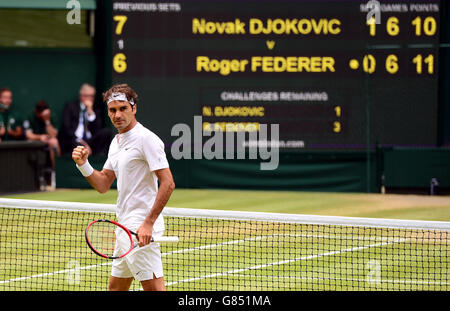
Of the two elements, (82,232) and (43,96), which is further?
(43,96)

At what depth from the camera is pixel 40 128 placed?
1930cm

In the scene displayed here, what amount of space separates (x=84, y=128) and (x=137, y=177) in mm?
12069

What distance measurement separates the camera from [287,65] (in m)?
17.3

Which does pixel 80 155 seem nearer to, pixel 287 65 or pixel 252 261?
pixel 252 261

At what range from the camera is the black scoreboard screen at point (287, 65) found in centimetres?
1719

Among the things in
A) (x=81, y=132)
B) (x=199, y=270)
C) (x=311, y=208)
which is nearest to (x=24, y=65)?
(x=81, y=132)

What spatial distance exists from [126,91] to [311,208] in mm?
9305

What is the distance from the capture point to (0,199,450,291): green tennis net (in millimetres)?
8070

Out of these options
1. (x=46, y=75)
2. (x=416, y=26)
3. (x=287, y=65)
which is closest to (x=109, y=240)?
(x=287, y=65)

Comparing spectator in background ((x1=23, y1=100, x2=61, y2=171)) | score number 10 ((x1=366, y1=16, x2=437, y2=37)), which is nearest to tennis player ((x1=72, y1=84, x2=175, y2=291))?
score number 10 ((x1=366, y1=16, x2=437, y2=37))

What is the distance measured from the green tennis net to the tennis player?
1309 millimetres

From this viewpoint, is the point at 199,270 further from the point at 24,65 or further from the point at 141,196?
the point at 24,65

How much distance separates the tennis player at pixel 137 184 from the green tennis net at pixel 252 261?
1.31 m

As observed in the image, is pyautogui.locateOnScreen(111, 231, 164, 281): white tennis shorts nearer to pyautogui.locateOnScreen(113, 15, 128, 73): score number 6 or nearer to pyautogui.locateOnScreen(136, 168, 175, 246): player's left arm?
pyautogui.locateOnScreen(136, 168, 175, 246): player's left arm
